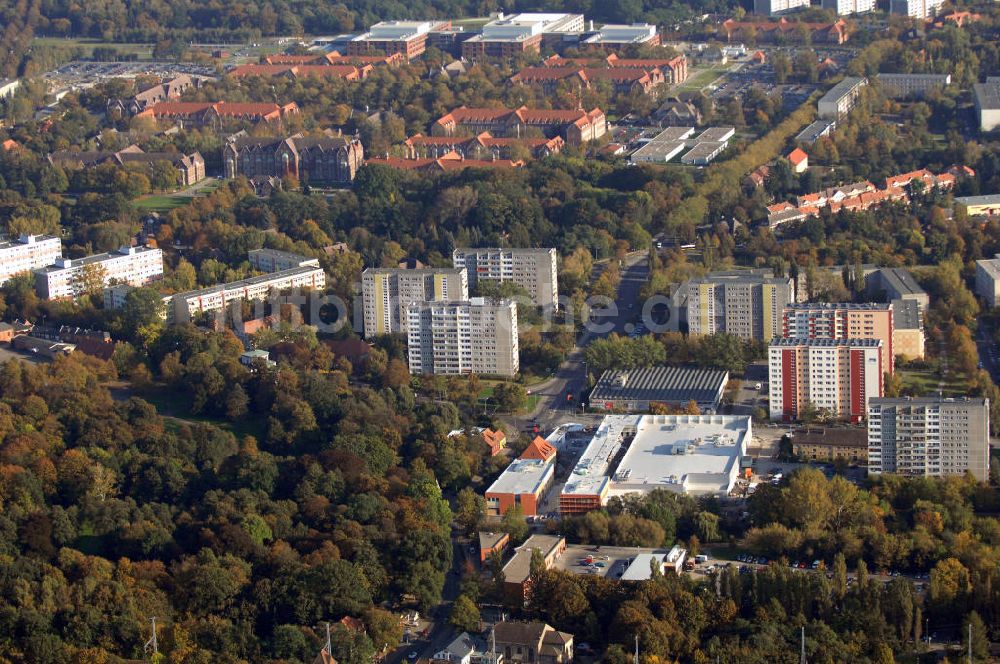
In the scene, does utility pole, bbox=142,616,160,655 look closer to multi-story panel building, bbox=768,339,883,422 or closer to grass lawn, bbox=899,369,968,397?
multi-story panel building, bbox=768,339,883,422

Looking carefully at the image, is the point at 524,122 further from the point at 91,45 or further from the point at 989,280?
the point at 91,45

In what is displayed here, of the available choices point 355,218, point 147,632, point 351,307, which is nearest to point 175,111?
point 355,218

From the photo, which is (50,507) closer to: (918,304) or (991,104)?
(918,304)

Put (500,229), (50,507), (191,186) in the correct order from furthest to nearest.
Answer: (191,186)
(500,229)
(50,507)

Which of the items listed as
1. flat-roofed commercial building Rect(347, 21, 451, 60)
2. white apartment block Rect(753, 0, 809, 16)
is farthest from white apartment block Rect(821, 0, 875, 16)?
flat-roofed commercial building Rect(347, 21, 451, 60)

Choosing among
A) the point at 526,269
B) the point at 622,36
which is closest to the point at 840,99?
the point at 622,36

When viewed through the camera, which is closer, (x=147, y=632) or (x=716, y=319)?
(x=147, y=632)

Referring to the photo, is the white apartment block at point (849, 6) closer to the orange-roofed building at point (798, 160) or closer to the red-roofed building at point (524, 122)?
the red-roofed building at point (524, 122)
